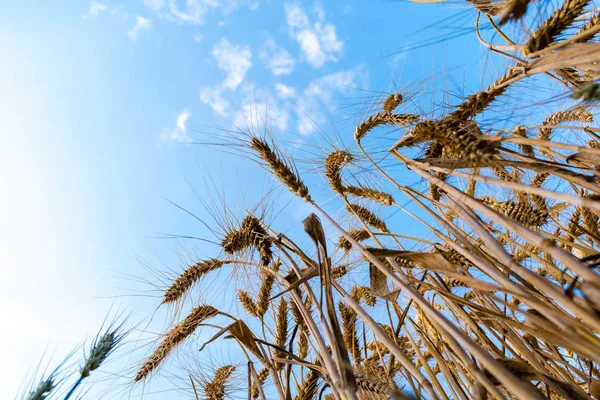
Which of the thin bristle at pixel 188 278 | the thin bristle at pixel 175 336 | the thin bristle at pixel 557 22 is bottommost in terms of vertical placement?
the thin bristle at pixel 557 22

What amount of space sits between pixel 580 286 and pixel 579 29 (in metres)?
1.27

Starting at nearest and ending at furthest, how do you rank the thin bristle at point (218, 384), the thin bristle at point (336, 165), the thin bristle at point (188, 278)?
the thin bristle at point (188, 278) < the thin bristle at point (336, 165) < the thin bristle at point (218, 384)

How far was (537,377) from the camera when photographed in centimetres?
98

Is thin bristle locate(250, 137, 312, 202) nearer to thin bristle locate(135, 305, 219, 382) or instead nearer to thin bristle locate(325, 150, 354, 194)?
thin bristle locate(325, 150, 354, 194)

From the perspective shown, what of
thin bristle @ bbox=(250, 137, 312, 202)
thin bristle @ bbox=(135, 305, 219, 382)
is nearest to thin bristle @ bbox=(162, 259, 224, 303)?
thin bristle @ bbox=(135, 305, 219, 382)

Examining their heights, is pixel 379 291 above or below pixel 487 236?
above

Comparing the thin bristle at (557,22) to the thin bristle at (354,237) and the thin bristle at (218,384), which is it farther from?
the thin bristle at (218,384)

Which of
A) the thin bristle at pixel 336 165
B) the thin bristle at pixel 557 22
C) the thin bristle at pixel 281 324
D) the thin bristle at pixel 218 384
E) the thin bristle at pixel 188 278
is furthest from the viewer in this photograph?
the thin bristle at pixel 218 384


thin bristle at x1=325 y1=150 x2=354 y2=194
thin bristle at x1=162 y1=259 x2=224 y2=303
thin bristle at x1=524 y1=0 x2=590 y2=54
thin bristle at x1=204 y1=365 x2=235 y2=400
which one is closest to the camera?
thin bristle at x1=524 y1=0 x2=590 y2=54

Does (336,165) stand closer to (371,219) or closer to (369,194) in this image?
(369,194)

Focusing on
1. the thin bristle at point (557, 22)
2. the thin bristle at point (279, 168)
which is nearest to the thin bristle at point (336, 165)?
the thin bristle at point (279, 168)

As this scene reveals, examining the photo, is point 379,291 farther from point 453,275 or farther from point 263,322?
point 263,322

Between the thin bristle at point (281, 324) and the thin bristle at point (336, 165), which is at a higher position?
the thin bristle at point (336, 165)

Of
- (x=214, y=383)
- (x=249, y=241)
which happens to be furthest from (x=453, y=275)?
(x=214, y=383)
